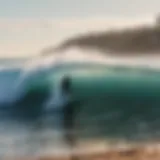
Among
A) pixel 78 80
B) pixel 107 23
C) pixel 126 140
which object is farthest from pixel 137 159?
pixel 107 23

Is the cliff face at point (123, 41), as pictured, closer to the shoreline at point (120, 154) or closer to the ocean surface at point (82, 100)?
the ocean surface at point (82, 100)

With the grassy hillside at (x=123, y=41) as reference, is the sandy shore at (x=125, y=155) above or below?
below

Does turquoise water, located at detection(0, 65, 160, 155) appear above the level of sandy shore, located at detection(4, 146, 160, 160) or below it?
above

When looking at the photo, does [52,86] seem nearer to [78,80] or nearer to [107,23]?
[78,80]

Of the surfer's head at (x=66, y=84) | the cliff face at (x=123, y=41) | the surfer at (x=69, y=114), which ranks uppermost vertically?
the cliff face at (x=123, y=41)

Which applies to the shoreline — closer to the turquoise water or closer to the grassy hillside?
the turquoise water

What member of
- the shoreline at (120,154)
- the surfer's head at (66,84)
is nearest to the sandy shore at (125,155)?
the shoreline at (120,154)

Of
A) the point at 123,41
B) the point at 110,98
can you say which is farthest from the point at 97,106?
the point at 123,41

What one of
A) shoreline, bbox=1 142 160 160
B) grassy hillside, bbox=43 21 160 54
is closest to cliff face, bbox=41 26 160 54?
grassy hillside, bbox=43 21 160 54
